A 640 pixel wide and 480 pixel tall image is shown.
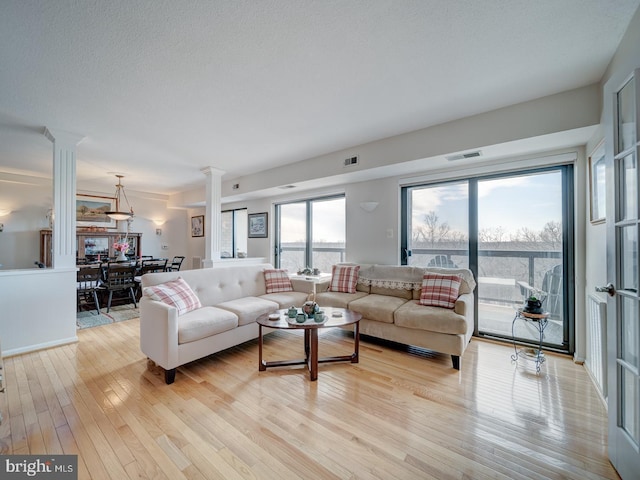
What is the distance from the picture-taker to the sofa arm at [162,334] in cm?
242

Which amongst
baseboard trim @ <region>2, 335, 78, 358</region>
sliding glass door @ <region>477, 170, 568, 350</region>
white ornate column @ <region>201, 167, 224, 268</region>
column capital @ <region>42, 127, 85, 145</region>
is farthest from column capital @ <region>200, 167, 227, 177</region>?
sliding glass door @ <region>477, 170, 568, 350</region>

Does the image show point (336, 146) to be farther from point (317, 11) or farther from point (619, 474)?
point (619, 474)

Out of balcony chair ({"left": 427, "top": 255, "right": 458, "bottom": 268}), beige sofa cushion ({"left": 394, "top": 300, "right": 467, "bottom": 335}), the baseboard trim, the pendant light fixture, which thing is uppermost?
the pendant light fixture


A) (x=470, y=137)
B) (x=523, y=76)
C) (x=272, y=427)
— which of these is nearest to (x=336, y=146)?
(x=470, y=137)

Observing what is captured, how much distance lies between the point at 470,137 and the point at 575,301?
2.17 metres

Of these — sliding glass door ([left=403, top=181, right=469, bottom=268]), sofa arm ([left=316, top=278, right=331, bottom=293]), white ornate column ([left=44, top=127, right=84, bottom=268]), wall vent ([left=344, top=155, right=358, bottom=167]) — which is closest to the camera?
white ornate column ([left=44, top=127, right=84, bottom=268])

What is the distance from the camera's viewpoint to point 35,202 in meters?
5.78

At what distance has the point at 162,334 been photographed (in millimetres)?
2469

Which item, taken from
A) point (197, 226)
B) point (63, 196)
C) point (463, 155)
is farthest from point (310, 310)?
point (197, 226)

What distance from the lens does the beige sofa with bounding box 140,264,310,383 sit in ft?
8.07

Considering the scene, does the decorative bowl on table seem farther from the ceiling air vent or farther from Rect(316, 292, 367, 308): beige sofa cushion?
the ceiling air vent

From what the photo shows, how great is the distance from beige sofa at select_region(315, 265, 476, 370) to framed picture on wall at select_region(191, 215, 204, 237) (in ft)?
16.4

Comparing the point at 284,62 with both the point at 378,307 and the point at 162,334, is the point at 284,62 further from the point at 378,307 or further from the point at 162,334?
the point at 378,307

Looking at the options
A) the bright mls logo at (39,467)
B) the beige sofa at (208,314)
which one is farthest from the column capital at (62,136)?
the bright mls logo at (39,467)
